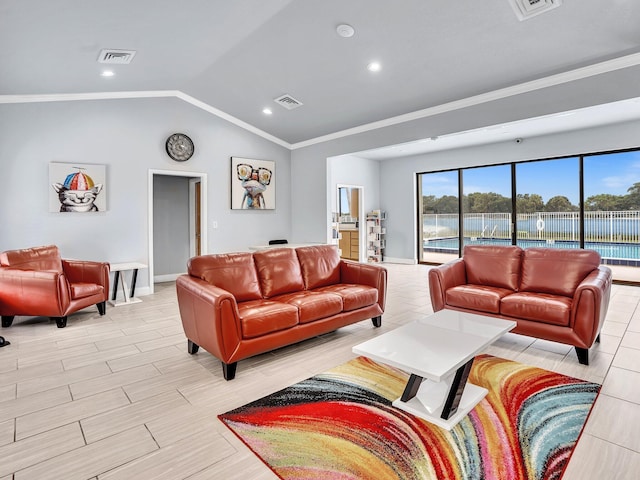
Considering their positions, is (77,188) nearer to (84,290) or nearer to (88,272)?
(88,272)

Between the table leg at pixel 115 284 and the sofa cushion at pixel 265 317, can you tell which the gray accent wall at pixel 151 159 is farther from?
the sofa cushion at pixel 265 317

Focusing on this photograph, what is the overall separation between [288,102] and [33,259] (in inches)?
165

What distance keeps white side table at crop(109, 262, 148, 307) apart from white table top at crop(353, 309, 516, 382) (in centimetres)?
438

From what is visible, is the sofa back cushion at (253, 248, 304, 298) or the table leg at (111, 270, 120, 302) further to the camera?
the table leg at (111, 270, 120, 302)

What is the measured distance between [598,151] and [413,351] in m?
6.66

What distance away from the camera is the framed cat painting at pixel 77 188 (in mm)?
5188

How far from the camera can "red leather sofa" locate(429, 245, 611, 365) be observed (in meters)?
3.02

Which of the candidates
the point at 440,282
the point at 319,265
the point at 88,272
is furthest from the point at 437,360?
the point at 88,272

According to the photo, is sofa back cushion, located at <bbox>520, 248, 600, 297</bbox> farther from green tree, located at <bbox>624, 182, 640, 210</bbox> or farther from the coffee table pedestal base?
green tree, located at <bbox>624, 182, 640, 210</bbox>

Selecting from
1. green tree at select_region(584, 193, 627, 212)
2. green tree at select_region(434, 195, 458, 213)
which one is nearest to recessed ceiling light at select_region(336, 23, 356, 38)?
green tree at select_region(584, 193, 627, 212)

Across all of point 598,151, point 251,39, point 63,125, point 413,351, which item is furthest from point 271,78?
point 598,151

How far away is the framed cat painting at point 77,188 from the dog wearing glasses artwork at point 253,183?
235cm

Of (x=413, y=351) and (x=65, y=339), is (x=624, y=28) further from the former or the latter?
(x=65, y=339)

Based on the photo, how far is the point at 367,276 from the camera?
4.15 metres
